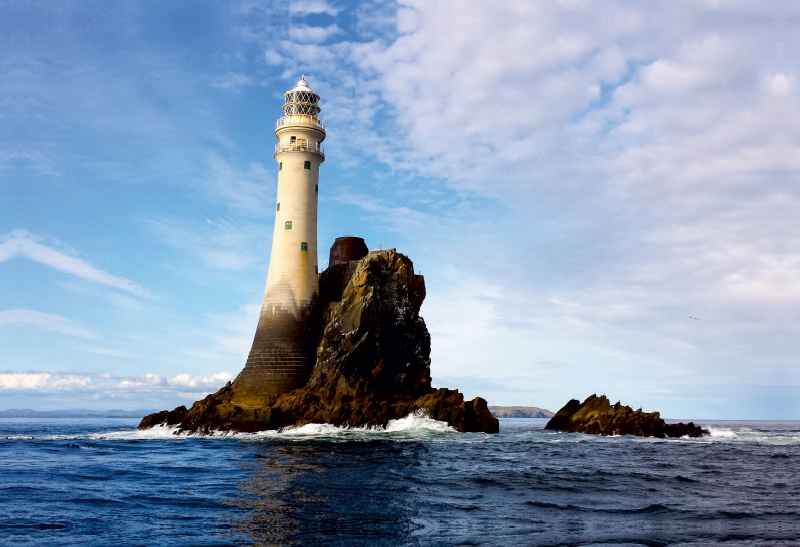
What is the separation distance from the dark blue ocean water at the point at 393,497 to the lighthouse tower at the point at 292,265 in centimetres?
1880

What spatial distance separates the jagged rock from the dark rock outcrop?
402 inches

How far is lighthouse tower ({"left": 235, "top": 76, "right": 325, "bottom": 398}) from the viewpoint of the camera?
5659 cm

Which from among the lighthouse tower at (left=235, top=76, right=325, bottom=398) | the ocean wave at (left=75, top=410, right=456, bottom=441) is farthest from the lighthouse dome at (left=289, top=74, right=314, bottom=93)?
the ocean wave at (left=75, top=410, right=456, bottom=441)

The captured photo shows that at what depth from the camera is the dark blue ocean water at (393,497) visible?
1532cm

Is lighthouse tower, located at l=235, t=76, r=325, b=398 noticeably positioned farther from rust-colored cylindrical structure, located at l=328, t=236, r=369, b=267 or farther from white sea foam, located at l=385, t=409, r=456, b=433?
white sea foam, located at l=385, t=409, r=456, b=433

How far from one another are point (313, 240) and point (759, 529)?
160 ft

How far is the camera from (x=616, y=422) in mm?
56562

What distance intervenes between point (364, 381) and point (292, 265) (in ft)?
43.4

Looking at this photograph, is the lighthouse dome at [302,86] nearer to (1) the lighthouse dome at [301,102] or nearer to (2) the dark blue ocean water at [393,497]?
(1) the lighthouse dome at [301,102]

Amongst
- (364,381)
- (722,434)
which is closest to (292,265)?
(364,381)

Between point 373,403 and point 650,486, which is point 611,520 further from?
point 373,403

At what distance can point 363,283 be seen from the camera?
5631 cm

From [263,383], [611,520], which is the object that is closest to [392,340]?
[263,383]

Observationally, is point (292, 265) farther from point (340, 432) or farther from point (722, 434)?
point (722, 434)
